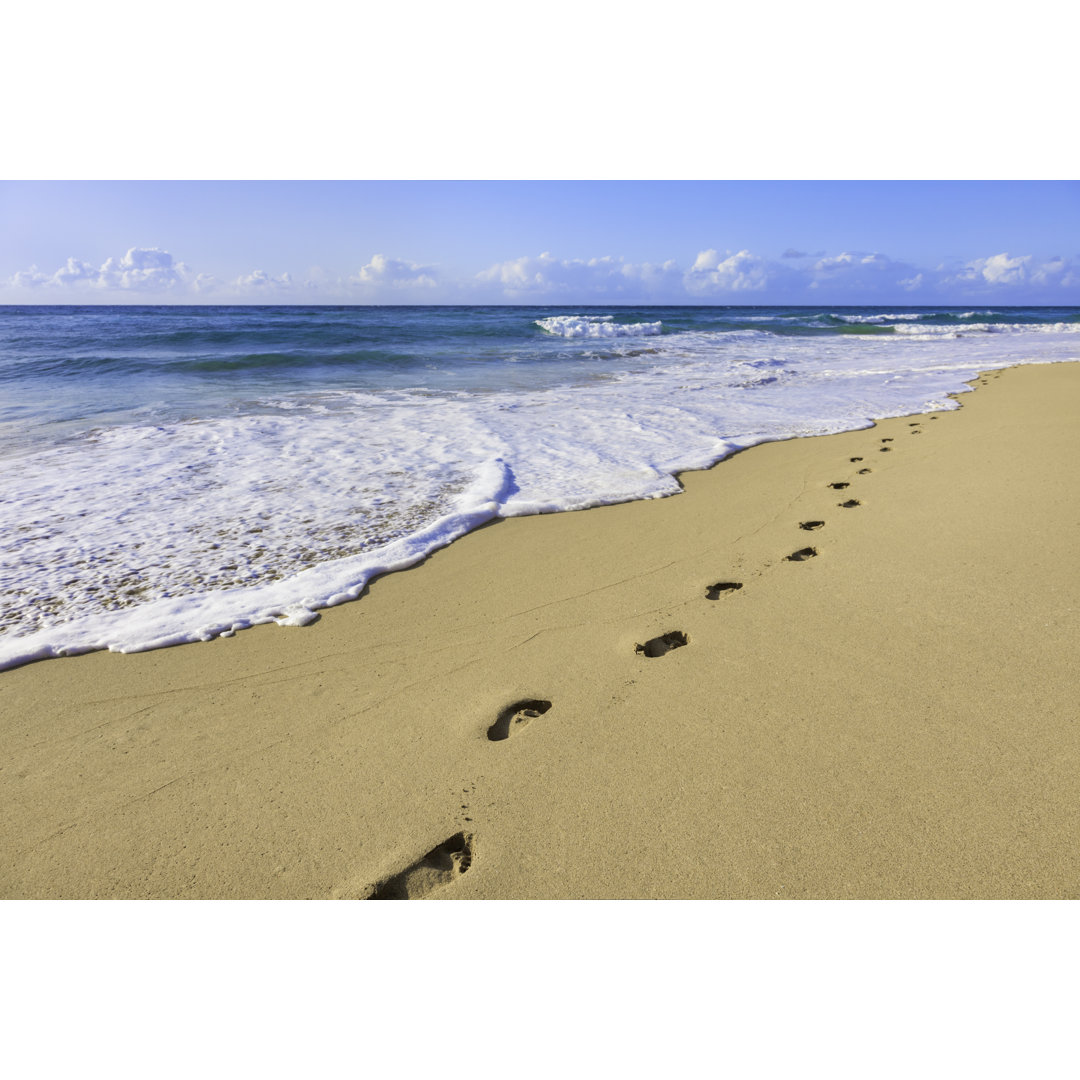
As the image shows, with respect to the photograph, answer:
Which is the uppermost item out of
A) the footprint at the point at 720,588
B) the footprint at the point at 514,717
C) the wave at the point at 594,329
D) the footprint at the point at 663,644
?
the wave at the point at 594,329

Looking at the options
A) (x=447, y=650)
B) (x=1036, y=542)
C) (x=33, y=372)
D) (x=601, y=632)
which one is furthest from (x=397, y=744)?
(x=33, y=372)

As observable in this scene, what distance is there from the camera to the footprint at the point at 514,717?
2064 millimetres

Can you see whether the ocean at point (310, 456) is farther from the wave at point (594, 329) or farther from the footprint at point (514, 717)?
the wave at point (594, 329)

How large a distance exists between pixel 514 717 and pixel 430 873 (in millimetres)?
631

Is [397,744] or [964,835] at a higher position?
[964,835]

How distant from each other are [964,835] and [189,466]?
216 inches

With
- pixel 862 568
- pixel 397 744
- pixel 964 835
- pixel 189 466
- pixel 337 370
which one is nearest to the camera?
pixel 964 835

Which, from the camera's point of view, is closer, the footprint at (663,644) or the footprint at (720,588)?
the footprint at (663,644)

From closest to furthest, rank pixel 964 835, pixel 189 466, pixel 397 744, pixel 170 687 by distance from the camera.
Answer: pixel 964 835, pixel 397 744, pixel 170 687, pixel 189 466

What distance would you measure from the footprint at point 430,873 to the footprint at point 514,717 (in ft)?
1.38

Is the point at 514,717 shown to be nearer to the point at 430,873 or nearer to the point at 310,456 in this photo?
the point at 430,873

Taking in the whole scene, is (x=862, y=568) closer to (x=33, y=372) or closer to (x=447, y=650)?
(x=447, y=650)

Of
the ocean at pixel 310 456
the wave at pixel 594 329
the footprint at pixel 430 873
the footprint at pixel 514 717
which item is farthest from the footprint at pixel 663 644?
the wave at pixel 594 329

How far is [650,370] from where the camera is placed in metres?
12.4
